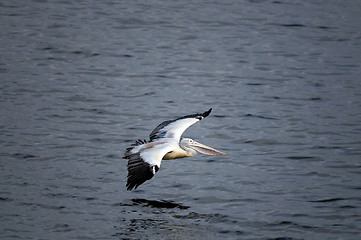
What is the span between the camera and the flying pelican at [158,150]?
342 inches

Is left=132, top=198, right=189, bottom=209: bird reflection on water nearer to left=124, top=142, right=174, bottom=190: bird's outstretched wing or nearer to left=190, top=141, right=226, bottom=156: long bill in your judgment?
left=124, top=142, right=174, bottom=190: bird's outstretched wing

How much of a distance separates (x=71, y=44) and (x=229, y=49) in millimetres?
3975

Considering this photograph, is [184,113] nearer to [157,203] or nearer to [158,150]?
[158,150]

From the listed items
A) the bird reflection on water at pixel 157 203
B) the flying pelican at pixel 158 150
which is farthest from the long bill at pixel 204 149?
the bird reflection on water at pixel 157 203

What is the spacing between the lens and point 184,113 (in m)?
13.6

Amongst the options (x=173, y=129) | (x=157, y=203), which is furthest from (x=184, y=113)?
(x=157, y=203)

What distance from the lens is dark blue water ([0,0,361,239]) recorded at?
347 inches

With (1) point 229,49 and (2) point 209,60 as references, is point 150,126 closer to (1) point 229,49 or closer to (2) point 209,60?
(2) point 209,60

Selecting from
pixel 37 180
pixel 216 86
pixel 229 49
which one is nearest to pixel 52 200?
pixel 37 180

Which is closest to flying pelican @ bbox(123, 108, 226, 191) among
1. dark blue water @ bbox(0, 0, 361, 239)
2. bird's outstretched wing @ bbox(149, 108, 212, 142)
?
Result: bird's outstretched wing @ bbox(149, 108, 212, 142)

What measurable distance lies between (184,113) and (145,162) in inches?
186

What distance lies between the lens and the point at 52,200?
9.12 metres

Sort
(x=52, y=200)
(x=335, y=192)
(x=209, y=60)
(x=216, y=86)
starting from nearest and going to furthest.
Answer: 1. (x=52, y=200)
2. (x=335, y=192)
3. (x=216, y=86)
4. (x=209, y=60)

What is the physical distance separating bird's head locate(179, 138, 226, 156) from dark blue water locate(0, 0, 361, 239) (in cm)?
25
